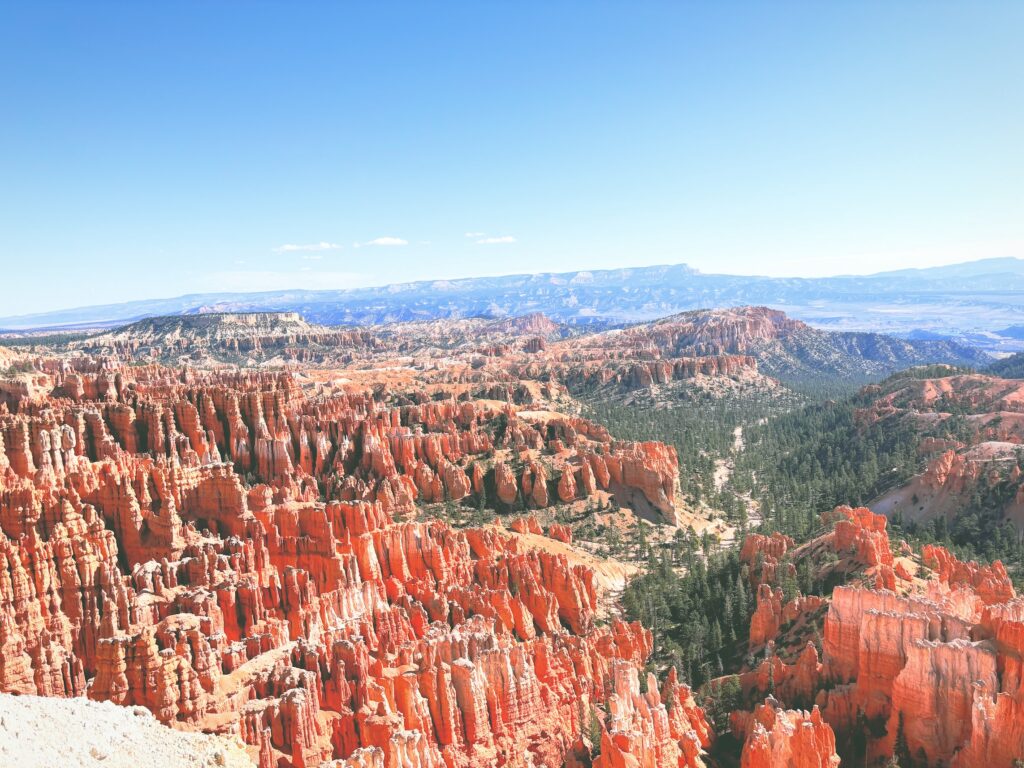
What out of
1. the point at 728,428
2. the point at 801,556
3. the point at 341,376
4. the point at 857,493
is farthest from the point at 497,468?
the point at 341,376

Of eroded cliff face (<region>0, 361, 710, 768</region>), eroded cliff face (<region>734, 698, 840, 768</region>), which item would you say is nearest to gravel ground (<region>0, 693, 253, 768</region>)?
eroded cliff face (<region>0, 361, 710, 768</region>)

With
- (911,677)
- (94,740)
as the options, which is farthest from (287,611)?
(911,677)

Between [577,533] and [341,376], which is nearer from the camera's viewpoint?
[577,533]

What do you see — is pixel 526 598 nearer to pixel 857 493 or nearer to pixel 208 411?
pixel 208 411

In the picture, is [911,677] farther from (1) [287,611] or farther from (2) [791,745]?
(1) [287,611]

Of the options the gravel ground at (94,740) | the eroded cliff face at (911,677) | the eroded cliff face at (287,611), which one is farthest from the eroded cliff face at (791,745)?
the gravel ground at (94,740)

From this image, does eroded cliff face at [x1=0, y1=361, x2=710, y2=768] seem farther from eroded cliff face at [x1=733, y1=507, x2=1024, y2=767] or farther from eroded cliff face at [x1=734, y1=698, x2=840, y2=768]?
eroded cliff face at [x1=733, y1=507, x2=1024, y2=767]

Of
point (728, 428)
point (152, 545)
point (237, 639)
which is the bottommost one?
point (728, 428)
